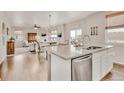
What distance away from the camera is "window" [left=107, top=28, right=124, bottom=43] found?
4.24 m

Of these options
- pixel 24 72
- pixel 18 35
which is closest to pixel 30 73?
pixel 24 72

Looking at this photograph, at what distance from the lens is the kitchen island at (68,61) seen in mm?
1567

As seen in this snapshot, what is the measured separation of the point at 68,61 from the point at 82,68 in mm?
362

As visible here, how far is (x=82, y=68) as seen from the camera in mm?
1795

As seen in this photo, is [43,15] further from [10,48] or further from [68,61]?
[68,61]

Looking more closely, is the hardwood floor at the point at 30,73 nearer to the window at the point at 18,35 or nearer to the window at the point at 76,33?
the window at the point at 76,33

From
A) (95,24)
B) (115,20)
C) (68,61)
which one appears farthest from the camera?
(95,24)

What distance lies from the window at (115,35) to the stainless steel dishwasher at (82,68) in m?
2.86

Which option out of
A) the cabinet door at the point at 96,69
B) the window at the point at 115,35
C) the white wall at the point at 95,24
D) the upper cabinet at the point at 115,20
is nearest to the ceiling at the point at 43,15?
the white wall at the point at 95,24

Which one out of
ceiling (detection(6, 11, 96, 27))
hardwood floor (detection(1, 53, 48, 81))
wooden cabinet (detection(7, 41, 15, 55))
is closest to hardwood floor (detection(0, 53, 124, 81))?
hardwood floor (detection(1, 53, 48, 81))

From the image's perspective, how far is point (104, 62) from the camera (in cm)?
272

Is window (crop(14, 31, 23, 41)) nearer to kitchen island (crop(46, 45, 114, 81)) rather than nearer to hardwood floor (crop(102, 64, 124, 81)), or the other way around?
kitchen island (crop(46, 45, 114, 81))

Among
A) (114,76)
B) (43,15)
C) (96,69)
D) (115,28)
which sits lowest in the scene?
(114,76)

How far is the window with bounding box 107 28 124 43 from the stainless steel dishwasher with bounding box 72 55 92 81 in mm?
2859
